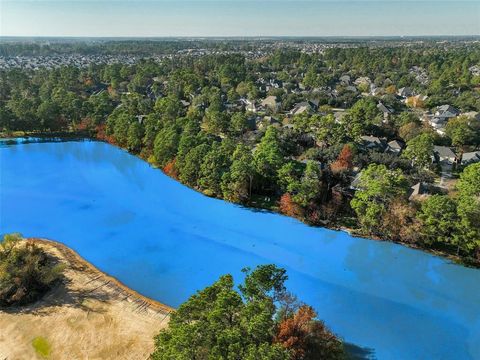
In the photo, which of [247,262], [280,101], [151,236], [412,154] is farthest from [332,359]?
[280,101]

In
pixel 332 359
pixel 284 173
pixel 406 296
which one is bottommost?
pixel 406 296

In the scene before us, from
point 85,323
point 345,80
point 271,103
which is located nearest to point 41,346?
point 85,323

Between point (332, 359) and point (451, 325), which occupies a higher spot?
point (332, 359)

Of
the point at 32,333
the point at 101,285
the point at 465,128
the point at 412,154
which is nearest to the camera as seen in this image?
the point at 32,333

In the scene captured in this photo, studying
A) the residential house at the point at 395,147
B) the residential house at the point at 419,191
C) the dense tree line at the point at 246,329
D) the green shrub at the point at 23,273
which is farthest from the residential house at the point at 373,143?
the green shrub at the point at 23,273

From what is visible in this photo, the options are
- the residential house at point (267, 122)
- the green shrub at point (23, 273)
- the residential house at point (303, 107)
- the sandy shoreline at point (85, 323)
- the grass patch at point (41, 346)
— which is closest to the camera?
the grass patch at point (41, 346)

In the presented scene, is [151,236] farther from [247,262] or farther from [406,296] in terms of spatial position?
[406,296]

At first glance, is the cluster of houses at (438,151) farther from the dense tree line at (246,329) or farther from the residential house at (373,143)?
the dense tree line at (246,329)

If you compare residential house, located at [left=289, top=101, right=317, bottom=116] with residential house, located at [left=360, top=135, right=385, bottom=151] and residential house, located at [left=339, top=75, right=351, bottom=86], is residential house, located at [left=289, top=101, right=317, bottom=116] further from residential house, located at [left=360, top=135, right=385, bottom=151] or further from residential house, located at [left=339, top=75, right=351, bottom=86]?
residential house, located at [left=339, top=75, right=351, bottom=86]
